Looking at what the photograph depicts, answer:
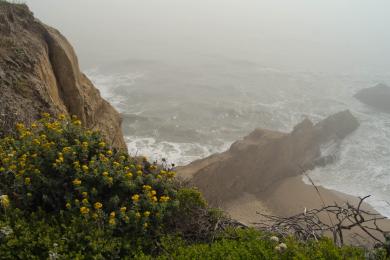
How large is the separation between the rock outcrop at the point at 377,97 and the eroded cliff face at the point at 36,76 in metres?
37.6

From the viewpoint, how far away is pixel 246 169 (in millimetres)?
21125

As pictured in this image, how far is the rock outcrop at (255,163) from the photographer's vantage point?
63.6 feet

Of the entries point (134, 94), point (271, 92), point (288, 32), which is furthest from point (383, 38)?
point (134, 94)

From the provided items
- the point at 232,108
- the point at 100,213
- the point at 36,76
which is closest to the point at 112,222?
the point at 100,213

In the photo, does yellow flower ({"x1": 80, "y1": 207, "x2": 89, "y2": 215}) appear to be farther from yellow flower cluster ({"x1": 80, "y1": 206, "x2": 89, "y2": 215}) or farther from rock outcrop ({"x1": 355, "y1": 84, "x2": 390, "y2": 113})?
rock outcrop ({"x1": 355, "y1": 84, "x2": 390, "y2": 113})

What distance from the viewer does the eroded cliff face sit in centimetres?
747

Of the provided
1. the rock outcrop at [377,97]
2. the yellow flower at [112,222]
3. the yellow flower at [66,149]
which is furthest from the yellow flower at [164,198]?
the rock outcrop at [377,97]

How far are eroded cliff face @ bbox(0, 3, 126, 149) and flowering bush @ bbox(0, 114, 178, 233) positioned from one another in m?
1.75

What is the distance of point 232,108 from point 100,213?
33870 mm

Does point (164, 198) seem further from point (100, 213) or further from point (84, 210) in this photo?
point (84, 210)

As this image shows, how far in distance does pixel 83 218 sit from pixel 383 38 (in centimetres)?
9965

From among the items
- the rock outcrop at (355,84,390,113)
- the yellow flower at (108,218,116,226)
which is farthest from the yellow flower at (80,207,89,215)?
the rock outcrop at (355,84,390,113)

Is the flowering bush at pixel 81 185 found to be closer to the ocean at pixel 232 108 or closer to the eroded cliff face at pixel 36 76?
the eroded cliff face at pixel 36 76

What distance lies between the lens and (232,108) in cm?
3728
